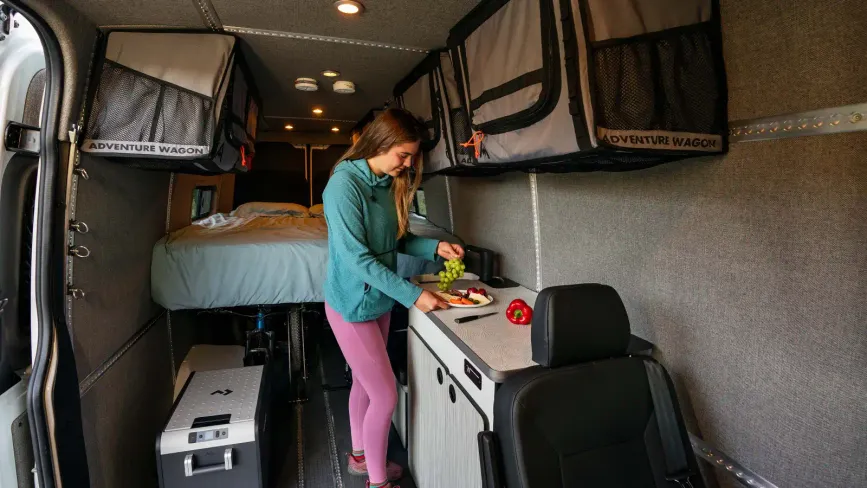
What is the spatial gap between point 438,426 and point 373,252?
0.75m

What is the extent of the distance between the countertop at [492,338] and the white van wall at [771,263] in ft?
1.54

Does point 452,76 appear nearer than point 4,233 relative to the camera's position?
No

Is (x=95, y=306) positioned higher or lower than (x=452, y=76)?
lower

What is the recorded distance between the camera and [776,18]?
1.02m

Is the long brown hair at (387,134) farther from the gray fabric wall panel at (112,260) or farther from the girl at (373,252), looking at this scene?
the gray fabric wall panel at (112,260)

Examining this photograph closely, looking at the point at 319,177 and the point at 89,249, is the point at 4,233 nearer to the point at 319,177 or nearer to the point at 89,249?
the point at 89,249

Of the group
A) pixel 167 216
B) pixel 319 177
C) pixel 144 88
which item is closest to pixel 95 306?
pixel 144 88

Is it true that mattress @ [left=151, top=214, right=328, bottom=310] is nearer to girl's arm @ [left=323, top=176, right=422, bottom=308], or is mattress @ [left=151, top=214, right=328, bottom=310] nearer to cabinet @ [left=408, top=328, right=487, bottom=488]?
cabinet @ [left=408, top=328, right=487, bottom=488]

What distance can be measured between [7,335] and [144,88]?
101cm

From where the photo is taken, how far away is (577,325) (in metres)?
1.13

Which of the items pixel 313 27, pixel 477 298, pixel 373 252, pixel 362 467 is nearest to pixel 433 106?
pixel 313 27

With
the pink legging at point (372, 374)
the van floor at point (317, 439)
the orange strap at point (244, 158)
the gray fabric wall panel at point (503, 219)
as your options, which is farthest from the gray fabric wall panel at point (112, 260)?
the gray fabric wall panel at point (503, 219)

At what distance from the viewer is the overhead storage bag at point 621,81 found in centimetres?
106

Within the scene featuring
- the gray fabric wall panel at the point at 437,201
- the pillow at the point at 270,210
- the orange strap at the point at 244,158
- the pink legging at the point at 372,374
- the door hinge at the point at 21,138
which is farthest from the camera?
the pillow at the point at 270,210
